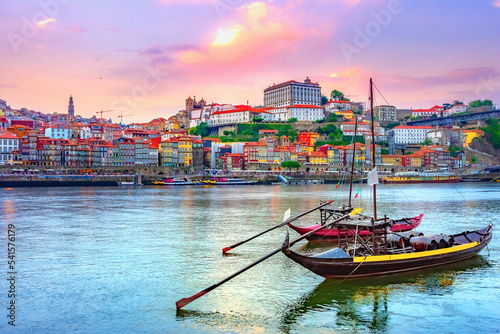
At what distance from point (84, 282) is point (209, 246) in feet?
21.0

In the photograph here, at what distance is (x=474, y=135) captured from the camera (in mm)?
122000

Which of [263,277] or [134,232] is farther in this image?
[134,232]

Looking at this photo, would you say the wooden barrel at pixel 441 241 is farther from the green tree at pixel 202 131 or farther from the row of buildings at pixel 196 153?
the green tree at pixel 202 131

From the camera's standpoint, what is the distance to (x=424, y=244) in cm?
1512

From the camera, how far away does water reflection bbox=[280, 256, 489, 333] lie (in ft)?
34.7

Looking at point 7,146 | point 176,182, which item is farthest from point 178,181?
point 7,146

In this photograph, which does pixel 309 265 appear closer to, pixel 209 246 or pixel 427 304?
pixel 427 304

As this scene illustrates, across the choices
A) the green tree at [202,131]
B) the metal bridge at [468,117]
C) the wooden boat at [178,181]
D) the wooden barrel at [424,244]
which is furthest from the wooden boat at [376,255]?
the metal bridge at [468,117]

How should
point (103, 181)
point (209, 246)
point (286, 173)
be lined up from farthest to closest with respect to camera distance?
1. point (286, 173)
2. point (103, 181)
3. point (209, 246)

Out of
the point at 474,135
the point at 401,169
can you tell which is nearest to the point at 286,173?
the point at 401,169

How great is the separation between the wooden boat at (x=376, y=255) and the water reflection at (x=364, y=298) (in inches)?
10.9

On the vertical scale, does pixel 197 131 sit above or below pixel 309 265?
above

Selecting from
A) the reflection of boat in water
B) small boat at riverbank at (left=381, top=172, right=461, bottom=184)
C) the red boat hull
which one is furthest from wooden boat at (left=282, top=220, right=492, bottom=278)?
small boat at riverbank at (left=381, top=172, right=461, bottom=184)

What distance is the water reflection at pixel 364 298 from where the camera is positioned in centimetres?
1057
